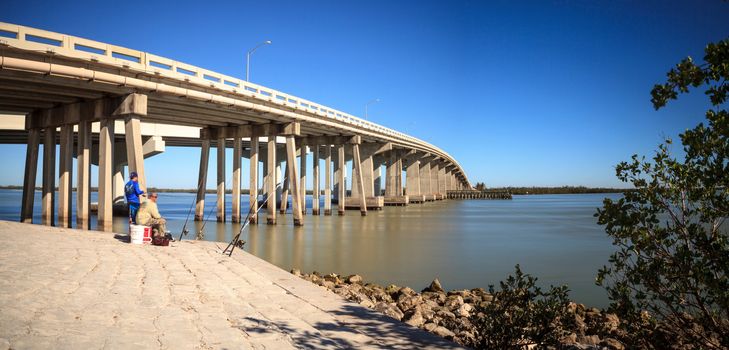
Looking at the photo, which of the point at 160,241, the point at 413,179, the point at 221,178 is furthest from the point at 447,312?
the point at 413,179

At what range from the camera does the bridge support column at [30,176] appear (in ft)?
89.6

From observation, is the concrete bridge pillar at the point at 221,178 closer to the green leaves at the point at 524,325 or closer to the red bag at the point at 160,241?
the red bag at the point at 160,241

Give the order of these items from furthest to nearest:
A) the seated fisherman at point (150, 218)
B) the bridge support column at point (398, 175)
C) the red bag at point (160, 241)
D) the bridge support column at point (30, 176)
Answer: the bridge support column at point (398, 175), the bridge support column at point (30, 176), the seated fisherman at point (150, 218), the red bag at point (160, 241)

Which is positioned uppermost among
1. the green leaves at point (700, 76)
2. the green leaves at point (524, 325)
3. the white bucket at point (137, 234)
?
the green leaves at point (700, 76)

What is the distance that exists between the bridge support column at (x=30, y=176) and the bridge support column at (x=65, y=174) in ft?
7.52

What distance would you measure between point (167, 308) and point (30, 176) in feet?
86.1

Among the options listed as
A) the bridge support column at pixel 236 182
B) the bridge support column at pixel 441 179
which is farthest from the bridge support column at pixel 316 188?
the bridge support column at pixel 441 179

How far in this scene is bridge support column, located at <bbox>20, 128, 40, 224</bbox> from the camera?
2730cm

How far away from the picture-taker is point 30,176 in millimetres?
27734

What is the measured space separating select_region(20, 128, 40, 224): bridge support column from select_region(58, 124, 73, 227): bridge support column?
2.29 meters

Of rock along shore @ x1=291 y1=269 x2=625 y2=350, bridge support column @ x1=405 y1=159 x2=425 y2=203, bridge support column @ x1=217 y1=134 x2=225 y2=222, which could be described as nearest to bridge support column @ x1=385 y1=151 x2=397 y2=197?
bridge support column @ x1=405 y1=159 x2=425 y2=203

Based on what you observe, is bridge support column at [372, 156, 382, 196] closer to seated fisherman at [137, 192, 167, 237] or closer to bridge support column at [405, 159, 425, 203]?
bridge support column at [405, 159, 425, 203]

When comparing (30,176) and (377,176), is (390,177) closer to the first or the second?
(377,176)

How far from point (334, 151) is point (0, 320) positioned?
72382mm
